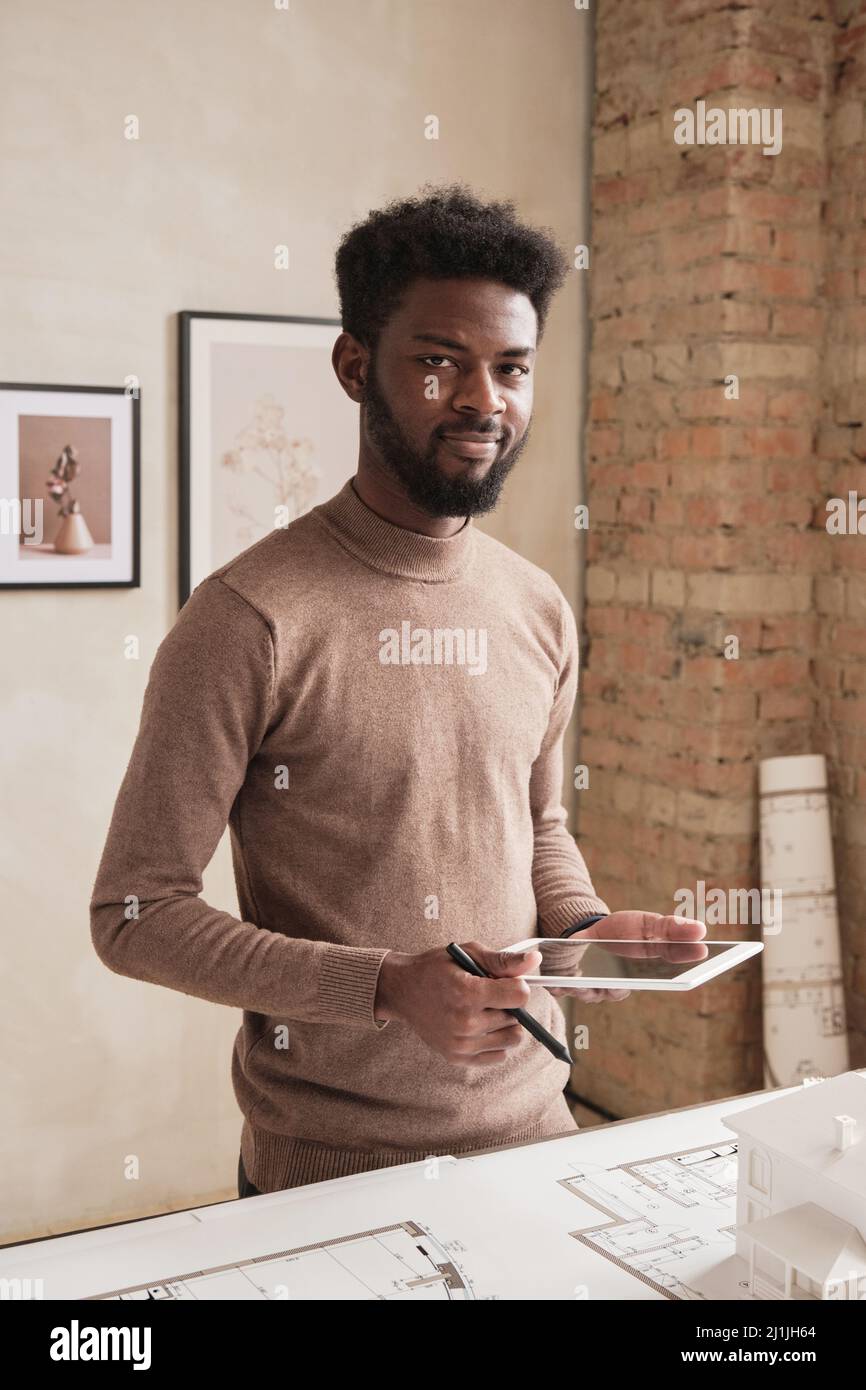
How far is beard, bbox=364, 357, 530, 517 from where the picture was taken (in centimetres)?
165

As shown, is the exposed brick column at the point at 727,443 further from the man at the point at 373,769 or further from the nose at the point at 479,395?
the nose at the point at 479,395

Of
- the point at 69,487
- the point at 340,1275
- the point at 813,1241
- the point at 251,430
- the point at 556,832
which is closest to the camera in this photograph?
the point at 813,1241

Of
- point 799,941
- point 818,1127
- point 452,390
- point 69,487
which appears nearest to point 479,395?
point 452,390

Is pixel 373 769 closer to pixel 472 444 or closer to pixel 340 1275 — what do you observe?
pixel 472 444

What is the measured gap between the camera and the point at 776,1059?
3.04 metres

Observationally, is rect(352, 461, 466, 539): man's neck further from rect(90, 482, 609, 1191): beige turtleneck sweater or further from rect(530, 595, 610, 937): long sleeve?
rect(530, 595, 610, 937): long sleeve

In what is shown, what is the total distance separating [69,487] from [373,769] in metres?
1.51

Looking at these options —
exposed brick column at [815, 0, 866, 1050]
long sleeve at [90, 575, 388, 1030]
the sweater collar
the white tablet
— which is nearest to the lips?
the sweater collar

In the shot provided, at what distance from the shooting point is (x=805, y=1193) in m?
1.30

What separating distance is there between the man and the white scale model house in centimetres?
26

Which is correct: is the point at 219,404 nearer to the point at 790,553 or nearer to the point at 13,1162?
the point at 790,553
